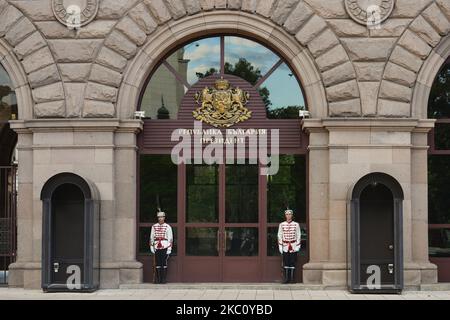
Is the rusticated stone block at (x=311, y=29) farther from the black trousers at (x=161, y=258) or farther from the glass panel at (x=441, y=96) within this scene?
the black trousers at (x=161, y=258)

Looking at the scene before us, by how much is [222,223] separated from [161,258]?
1534 millimetres

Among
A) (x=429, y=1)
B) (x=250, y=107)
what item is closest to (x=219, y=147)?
(x=250, y=107)

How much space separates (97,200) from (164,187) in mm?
1597

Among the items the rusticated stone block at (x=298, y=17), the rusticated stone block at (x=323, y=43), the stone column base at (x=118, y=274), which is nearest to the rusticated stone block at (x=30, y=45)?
the stone column base at (x=118, y=274)

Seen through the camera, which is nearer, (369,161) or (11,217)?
(369,161)

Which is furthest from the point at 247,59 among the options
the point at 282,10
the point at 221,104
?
the point at 282,10

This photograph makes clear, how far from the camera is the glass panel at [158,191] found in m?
17.8

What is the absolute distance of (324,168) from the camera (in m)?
17.2

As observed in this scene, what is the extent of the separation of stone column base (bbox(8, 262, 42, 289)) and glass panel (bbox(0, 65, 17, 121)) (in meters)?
3.38

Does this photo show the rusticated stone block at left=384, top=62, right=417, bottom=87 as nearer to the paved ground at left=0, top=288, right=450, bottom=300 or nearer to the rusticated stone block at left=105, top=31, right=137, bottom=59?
the paved ground at left=0, top=288, right=450, bottom=300

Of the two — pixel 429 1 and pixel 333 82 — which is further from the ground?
pixel 429 1

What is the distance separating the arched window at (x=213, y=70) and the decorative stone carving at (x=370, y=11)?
1.90 m

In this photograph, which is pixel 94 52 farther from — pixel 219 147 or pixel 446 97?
pixel 446 97

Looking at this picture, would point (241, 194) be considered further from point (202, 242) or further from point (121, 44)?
point (121, 44)
